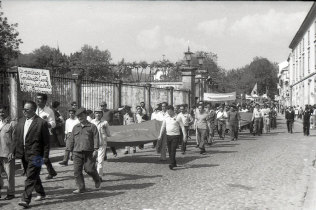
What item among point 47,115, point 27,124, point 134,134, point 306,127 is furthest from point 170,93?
point 27,124

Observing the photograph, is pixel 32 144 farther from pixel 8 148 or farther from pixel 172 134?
pixel 172 134

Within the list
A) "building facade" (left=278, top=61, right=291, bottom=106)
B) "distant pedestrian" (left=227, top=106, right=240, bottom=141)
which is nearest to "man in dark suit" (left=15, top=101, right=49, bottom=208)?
"distant pedestrian" (left=227, top=106, right=240, bottom=141)

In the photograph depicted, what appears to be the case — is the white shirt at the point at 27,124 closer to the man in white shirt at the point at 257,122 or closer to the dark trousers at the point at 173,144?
the dark trousers at the point at 173,144

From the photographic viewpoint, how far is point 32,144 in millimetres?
7047

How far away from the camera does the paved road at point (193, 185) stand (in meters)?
7.11

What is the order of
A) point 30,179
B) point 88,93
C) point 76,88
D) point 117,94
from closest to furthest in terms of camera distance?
point 30,179 < point 76,88 < point 88,93 < point 117,94

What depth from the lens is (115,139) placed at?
42.2 feet

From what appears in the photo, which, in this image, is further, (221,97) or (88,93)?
(221,97)

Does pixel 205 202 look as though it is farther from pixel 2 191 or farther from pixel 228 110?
pixel 228 110

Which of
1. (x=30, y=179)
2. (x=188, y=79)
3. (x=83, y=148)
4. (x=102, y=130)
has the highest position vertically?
(x=188, y=79)

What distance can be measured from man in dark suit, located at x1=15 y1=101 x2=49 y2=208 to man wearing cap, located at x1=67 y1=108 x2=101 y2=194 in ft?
2.71

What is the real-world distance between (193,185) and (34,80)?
5.95m

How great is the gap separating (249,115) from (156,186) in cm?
1848

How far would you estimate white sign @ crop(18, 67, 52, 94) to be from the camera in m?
12.1
